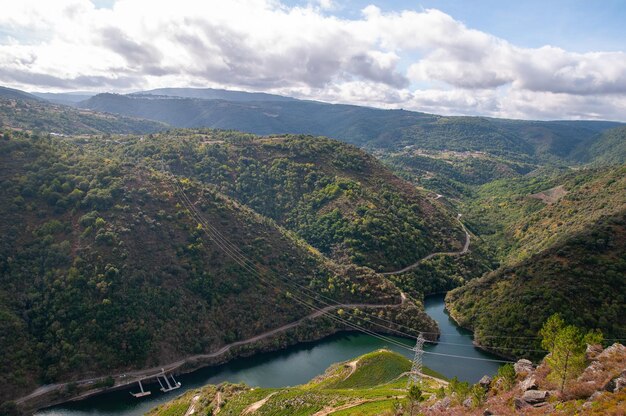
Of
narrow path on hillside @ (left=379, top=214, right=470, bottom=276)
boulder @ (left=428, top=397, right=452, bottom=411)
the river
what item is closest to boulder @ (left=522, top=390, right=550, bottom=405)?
boulder @ (left=428, top=397, right=452, bottom=411)

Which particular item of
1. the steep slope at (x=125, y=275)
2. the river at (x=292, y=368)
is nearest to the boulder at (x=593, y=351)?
the river at (x=292, y=368)

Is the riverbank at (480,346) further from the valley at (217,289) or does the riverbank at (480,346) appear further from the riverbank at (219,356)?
the riverbank at (219,356)

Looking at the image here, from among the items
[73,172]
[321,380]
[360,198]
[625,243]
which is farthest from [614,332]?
[73,172]

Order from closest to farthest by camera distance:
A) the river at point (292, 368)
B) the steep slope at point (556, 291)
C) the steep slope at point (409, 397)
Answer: the steep slope at point (409, 397)
the river at point (292, 368)
the steep slope at point (556, 291)

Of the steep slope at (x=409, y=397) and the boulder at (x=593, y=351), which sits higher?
the boulder at (x=593, y=351)

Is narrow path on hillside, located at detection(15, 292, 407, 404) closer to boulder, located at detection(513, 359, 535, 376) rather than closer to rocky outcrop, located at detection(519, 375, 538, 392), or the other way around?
boulder, located at detection(513, 359, 535, 376)

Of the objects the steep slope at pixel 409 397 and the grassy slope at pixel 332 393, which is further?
the grassy slope at pixel 332 393

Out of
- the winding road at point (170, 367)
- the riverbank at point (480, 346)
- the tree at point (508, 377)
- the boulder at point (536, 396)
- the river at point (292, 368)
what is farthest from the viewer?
the riverbank at point (480, 346)

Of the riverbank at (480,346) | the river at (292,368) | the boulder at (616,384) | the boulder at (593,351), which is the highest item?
the boulder at (616,384)
